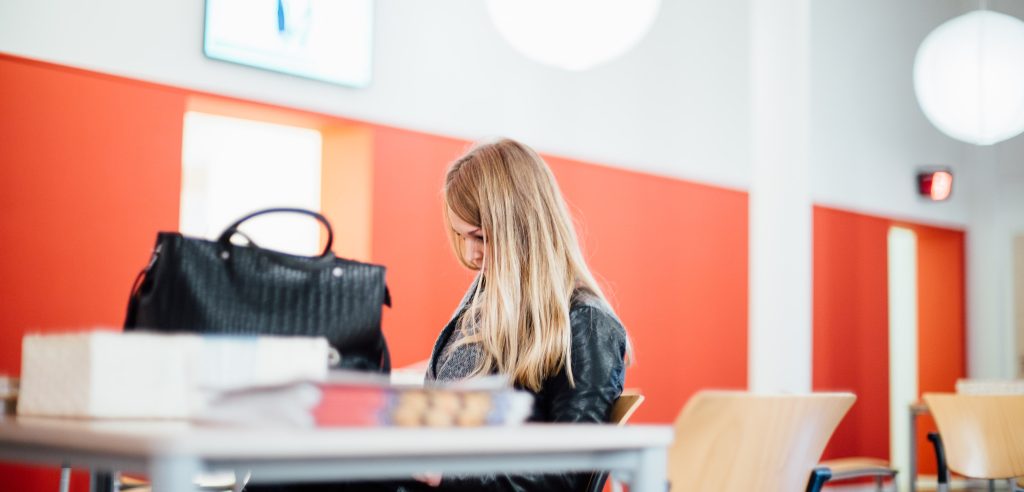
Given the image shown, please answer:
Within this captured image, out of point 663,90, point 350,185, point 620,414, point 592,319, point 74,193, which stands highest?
point 663,90

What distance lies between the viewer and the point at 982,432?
129 inches

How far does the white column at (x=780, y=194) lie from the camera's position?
505cm

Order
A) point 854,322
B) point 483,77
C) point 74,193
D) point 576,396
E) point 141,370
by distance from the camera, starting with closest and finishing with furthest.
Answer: point 141,370
point 576,396
point 74,193
point 483,77
point 854,322

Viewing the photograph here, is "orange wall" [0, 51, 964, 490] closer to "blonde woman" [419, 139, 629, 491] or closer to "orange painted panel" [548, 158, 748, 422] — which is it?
"orange painted panel" [548, 158, 748, 422]

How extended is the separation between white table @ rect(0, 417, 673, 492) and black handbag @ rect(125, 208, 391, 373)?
11.5 inches

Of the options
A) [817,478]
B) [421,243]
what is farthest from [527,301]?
[421,243]

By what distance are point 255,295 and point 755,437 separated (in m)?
0.84

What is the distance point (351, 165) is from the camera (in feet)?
13.8

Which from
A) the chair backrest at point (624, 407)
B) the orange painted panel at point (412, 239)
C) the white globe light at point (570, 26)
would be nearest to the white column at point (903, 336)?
the white globe light at point (570, 26)

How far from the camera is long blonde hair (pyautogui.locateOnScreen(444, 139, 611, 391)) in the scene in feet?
5.50

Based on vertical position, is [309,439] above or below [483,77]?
below

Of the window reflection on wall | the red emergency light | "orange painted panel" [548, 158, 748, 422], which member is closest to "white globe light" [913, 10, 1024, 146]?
"orange painted panel" [548, 158, 748, 422]

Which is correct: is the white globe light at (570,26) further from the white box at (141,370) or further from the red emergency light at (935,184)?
the red emergency light at (935,184)

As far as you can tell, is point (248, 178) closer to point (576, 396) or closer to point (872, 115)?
point (872, 115)
